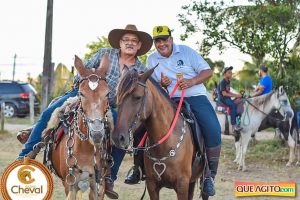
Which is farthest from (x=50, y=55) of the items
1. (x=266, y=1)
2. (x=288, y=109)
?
(x=288, y=109)

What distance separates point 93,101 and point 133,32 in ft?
4.93

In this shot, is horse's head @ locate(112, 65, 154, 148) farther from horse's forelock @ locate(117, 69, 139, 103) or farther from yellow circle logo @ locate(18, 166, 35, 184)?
yellow circle logo @ locate(18, 166, 35, 184)

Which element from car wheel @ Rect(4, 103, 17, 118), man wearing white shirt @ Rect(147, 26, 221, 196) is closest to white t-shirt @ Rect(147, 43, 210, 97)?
man wearing white shirt @ Rect(147, 26, 221, 196)

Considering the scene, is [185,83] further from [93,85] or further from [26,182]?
[26,182]

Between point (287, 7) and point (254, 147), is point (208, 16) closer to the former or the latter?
point (287, 7)

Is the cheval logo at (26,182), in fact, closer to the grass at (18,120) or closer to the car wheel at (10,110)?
the grass at (18,120)

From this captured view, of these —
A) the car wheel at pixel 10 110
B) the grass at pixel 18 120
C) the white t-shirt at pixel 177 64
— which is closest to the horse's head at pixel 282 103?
the white t-shirt at pixel 177 64

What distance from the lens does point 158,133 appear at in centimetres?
659

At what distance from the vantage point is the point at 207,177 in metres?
7.39

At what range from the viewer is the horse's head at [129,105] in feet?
19.4

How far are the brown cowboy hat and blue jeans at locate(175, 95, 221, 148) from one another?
32.3 inches

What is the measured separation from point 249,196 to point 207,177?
330 cm

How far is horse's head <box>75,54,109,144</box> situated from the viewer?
5.71 metres

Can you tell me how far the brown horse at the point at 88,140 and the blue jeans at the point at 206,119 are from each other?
1327mm
